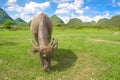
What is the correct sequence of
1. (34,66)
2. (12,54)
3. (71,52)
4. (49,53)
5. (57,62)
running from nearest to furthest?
(49,53) < (34,66) < (57,62) < (12,54) < (71,52)

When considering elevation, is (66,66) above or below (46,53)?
below

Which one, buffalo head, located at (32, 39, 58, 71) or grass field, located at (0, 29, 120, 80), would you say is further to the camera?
grass field, located at (0, 29, 120, 80)

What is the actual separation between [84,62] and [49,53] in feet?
12.5

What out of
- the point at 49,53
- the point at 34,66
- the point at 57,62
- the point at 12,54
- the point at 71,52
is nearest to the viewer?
the point at 49,53

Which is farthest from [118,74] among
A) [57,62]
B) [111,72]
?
[57,62]

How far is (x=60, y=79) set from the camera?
1000cm

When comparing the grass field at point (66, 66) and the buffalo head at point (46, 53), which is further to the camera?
the grass field at point (66, 66)

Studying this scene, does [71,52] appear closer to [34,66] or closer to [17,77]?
[34,66]

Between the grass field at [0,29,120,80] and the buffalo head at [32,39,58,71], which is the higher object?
the buffalo head at [32,39,58,71]

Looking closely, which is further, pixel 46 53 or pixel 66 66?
pixel 66 66

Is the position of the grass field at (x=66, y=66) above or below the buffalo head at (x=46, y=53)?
below

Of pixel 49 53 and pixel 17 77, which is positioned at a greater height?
pixel 49 53

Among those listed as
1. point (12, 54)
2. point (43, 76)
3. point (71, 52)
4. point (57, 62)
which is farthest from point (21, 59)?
point (71, 52)

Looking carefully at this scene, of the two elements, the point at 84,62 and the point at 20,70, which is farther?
the point at 84,62
